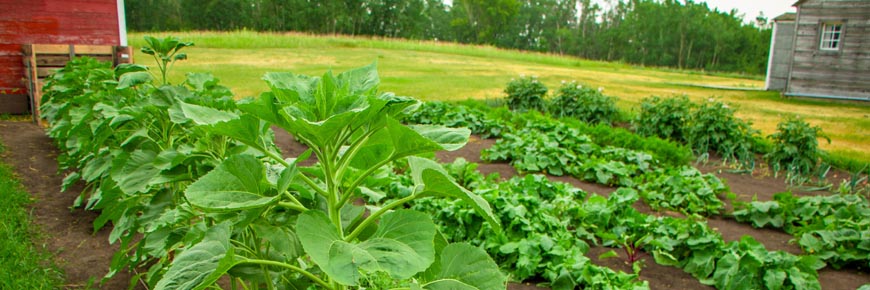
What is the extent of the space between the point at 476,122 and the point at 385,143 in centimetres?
614

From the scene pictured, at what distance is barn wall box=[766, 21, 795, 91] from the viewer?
1598 centimetres

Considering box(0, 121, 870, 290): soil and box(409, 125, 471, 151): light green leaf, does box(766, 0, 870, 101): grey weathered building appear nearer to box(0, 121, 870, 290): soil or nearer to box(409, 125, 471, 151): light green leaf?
box(0, 121, 870, 290): soil

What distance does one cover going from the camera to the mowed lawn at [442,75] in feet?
34.1

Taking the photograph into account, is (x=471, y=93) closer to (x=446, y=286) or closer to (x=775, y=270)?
(x=775, y=270)

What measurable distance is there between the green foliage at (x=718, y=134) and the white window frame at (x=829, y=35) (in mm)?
8443

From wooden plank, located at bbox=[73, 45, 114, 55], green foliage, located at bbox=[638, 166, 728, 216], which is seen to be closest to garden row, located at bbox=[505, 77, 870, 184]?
green foliage, located at bbox=[638, 166, 728, 216]

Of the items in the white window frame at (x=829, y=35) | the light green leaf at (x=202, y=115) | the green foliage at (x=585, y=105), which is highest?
the white window frame at (x=829, y=35)

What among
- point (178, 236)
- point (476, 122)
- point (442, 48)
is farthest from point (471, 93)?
point (442, 48)

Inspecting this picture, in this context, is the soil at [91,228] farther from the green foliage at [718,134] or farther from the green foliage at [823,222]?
the green foliage at [718,134]

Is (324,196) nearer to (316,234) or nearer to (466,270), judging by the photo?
(316,234)

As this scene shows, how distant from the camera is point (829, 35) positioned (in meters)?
13.1

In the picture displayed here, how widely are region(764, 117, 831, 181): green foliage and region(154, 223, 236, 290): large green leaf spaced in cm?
582

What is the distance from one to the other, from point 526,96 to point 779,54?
1090cm

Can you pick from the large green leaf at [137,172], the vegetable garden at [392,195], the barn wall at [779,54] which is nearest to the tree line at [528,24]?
the barn wall at [779,54]
